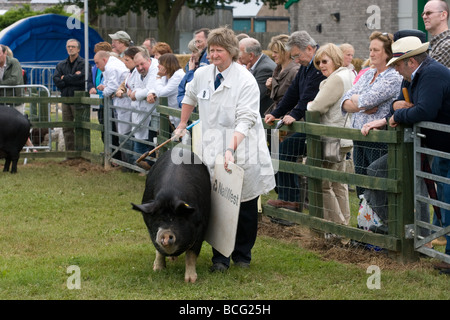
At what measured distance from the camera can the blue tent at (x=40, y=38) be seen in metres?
23.8

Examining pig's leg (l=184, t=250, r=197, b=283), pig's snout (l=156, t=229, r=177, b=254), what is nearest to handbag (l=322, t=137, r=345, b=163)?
pig's leg (l=184, t=250, r=197, b=283)

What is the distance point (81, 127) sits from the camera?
44.4ft

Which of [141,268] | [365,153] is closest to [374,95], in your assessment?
[365,153]

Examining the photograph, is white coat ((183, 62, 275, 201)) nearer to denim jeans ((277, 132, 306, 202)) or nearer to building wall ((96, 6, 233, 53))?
denim jeans ((277, 132, 306, 202))

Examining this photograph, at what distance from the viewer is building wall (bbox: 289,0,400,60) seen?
67.3 feet

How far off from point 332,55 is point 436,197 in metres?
1.90

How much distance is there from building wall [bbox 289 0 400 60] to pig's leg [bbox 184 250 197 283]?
15567mm

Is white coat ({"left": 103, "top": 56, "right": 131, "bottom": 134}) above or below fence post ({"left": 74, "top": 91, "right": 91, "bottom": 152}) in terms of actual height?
above

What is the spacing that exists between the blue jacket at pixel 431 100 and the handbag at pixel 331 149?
123cm

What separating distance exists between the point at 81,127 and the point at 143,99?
106 inches

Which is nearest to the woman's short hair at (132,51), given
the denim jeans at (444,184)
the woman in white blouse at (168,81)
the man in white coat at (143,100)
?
the man in white coat at (143,100)

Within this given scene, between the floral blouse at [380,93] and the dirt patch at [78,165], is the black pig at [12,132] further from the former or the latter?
the floral blouse at [380,93]

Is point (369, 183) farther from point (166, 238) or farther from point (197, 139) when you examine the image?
point (166, 238)

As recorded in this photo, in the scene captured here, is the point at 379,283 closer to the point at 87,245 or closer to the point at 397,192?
the point at 397,192
